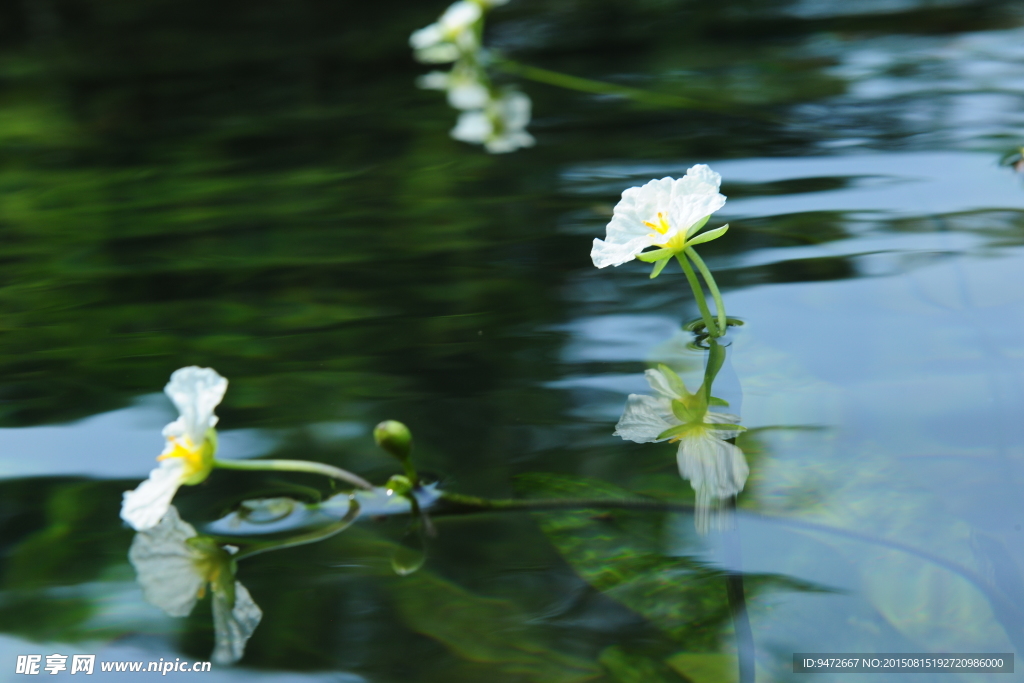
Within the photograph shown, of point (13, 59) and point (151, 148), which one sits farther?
point (13, 59)

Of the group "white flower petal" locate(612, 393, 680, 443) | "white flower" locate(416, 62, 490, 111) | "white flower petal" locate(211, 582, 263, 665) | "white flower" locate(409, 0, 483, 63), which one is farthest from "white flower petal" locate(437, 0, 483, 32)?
"white flower petal" locate(211, 582, 263, 665)

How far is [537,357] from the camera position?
1122 millimetres

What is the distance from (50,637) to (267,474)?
253mm

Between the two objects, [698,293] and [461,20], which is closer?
[698,293]

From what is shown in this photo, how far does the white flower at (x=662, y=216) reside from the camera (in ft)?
3.17

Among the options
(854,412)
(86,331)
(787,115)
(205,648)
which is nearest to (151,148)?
(86,331)

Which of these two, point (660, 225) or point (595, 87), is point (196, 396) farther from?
point (595, 87)

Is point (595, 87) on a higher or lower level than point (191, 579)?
higher

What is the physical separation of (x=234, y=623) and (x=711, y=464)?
484mm

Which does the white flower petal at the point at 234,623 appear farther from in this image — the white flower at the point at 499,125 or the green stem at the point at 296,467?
the white flower at the point at 499,125

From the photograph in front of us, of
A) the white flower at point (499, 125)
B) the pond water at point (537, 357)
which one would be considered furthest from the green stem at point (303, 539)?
the white flower at point (499, 125)

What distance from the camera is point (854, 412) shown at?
38.1 inches

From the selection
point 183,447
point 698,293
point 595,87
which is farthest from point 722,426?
point 595,87

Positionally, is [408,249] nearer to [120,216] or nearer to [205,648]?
[120,216]
